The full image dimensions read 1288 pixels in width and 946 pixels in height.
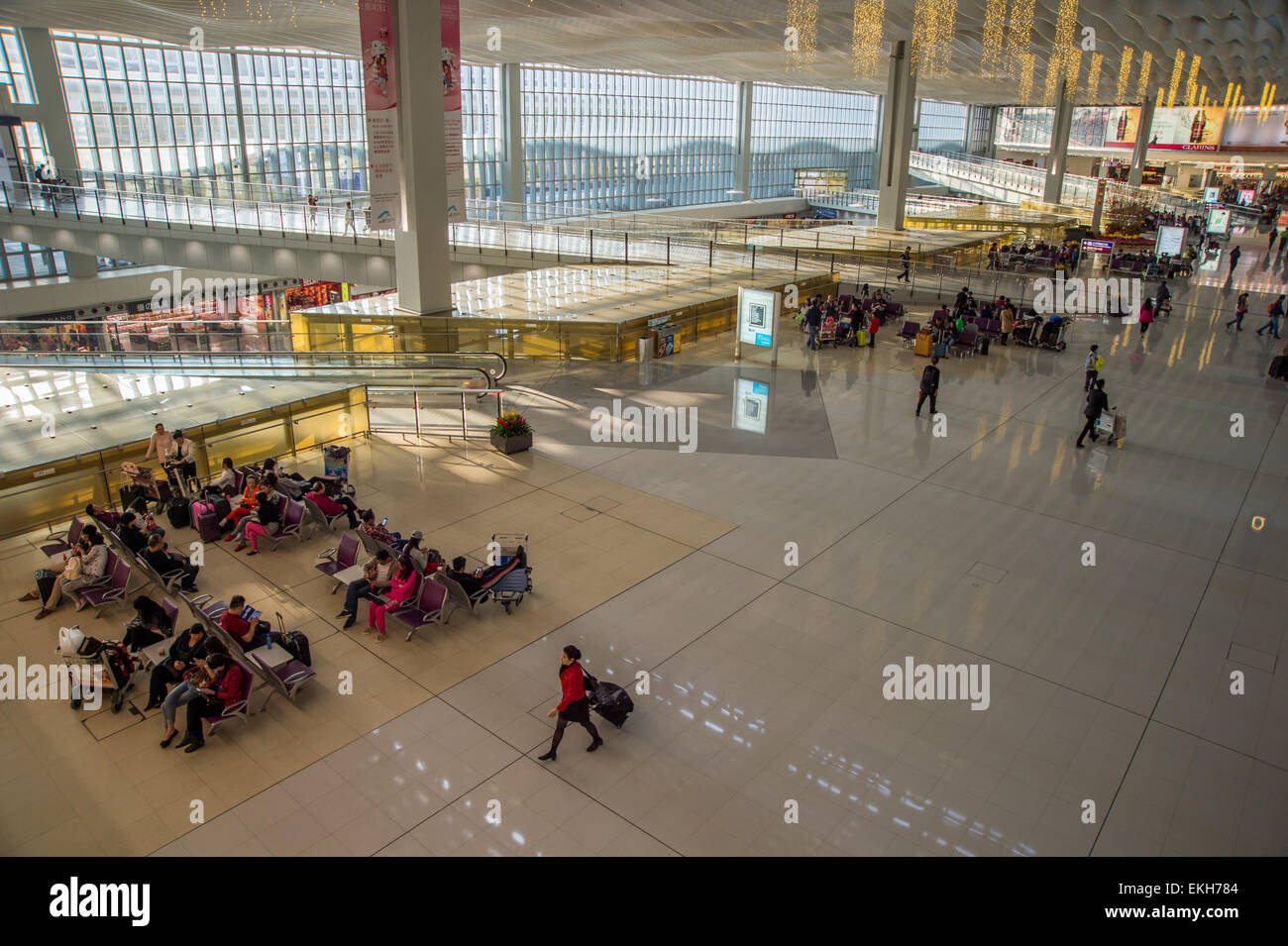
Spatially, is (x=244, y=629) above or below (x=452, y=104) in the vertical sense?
below

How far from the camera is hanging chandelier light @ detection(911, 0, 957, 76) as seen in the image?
24.2 metres

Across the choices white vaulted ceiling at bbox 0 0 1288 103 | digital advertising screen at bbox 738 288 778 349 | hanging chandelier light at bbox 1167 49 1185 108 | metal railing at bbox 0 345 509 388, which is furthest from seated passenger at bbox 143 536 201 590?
hanging chandelier light at bbox 1167 49 1185 108

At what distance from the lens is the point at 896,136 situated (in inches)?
1438

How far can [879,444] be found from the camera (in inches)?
573

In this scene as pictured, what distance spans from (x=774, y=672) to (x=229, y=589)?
20.3 ft

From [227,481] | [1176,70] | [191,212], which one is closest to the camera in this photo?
[227,481]

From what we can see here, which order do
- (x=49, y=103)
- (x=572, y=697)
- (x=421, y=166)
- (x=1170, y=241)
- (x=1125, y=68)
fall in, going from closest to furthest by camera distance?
(x=572, y=697)
(x=421, y=166)
(x=49, y=103)
(x=1170, y=241)
(x=1125, y=68)

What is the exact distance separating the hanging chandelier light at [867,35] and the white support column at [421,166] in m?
13.0

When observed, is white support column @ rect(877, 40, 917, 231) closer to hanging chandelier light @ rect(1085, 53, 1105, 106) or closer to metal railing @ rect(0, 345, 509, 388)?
hanging chandelier light @ rect(1085, 53, 1105, 106)

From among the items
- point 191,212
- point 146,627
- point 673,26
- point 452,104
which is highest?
→ point 673,26

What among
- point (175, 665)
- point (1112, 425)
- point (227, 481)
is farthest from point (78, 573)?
point (1112, 425)

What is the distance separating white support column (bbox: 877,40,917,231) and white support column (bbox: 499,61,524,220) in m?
18.3

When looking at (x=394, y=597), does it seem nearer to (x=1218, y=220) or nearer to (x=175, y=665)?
(x=175, y=665)
